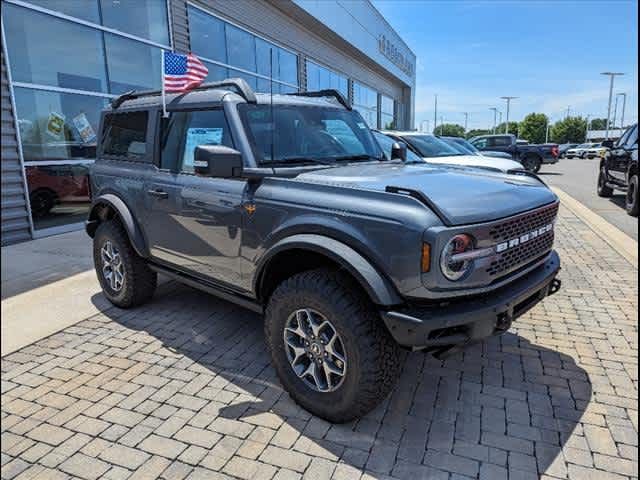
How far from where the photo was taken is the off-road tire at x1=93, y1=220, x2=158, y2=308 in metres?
4.43

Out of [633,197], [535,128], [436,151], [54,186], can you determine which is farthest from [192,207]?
[535,128]

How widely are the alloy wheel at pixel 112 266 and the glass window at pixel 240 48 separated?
9.04 meters

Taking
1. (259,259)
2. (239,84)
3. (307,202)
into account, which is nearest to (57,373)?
(259,259)

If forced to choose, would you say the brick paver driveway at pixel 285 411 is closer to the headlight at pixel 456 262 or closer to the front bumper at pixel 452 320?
the front bumper at pixel 452 320

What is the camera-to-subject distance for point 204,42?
11.4 m

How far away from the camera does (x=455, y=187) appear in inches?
114

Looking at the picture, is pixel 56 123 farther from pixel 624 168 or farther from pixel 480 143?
pixel 480 143

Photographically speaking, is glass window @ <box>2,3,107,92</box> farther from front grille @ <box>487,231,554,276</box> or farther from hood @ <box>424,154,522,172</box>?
front grille @ <box>487,231,554,276</box>

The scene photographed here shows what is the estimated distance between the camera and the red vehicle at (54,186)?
763 centimetres

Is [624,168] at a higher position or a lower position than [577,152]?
higher

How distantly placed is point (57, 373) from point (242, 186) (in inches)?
76.7

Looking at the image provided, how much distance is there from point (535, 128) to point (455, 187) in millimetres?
94148

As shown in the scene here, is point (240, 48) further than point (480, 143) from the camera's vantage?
No

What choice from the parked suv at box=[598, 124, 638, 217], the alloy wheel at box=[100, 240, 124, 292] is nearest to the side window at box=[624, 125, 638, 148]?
the parked suv at box=[598, 124, 638, 217]
